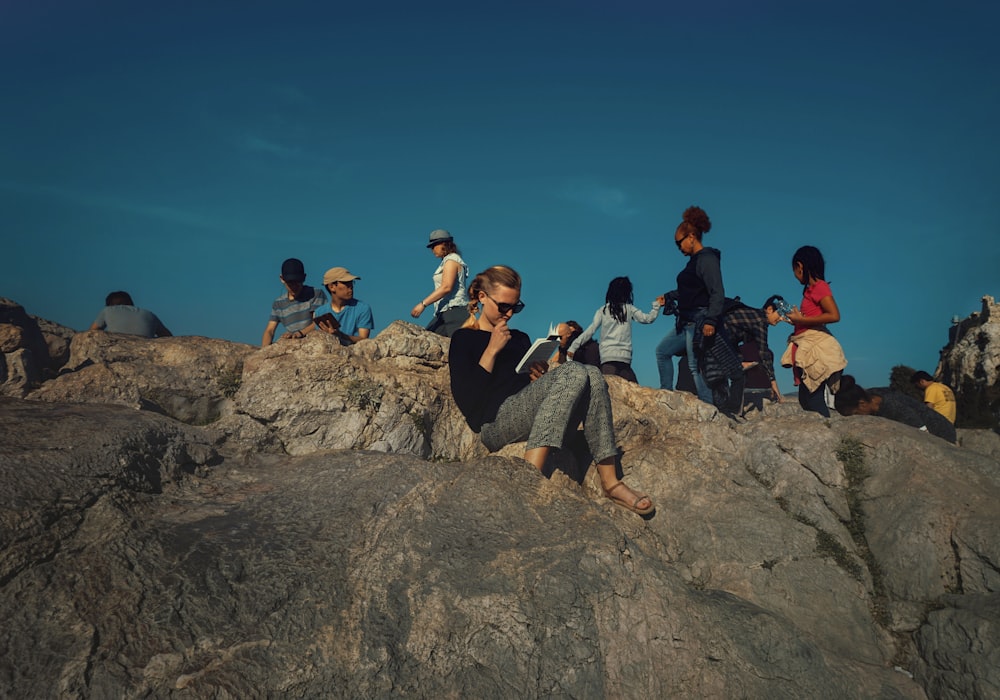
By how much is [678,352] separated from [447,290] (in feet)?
11.1

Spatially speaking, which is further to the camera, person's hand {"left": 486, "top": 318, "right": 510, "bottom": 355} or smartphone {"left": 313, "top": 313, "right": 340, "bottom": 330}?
smartphone {"left": 313, "top": 313, "right": 340, "bottom": 330}

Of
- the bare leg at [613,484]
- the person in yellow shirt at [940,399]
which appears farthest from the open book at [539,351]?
the person in yellow shirt at [940,399]

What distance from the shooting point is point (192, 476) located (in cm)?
464

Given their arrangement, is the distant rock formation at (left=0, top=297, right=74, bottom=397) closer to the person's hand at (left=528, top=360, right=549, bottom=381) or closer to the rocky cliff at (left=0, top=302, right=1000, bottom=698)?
the rocky cliff at (left=0, top=302, right=1000, bottom=698)

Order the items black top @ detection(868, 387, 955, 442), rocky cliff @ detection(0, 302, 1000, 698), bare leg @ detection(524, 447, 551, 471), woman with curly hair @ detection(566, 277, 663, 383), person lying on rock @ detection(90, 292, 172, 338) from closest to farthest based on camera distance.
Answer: rocky cliff @ detection(0, 302, 1000, 698) < bare leg @ detection(524, 447, 551, 471) < person lying on rock @ detection(90, 292, 172, 338) < black top @ detection(868, 387, 955, 442) < woman with curly hair @ detection(566, 277, 663, 383)

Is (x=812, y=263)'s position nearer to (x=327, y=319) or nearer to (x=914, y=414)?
(x=914, y=414)

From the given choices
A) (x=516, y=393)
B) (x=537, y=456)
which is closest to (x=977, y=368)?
(x=516, y=393)

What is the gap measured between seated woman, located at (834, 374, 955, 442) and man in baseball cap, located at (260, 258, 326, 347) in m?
7.90

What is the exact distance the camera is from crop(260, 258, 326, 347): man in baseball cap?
8.16 meters

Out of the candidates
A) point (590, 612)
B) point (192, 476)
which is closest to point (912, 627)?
point (590, 612)

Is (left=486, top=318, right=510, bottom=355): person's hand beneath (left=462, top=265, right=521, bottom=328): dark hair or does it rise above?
beneath

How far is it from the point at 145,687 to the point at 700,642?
3.11 meters

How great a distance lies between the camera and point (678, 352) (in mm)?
8398

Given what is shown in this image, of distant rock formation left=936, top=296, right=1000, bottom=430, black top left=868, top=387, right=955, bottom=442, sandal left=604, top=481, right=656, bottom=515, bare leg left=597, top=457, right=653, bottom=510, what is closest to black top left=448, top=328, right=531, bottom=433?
bare leg left=597, top=457, right=653, bottom=510
